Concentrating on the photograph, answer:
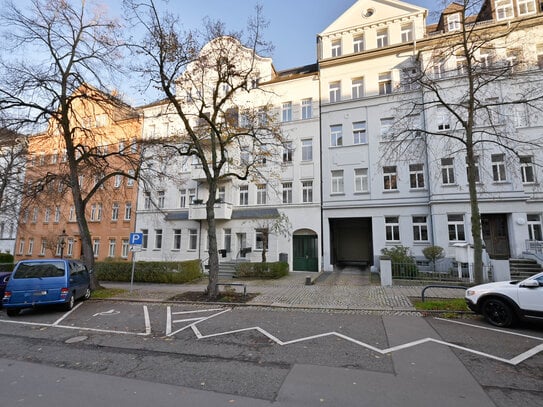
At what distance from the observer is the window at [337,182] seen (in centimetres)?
2161

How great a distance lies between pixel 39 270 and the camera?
10.1 m

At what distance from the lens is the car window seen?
9923 millimetres

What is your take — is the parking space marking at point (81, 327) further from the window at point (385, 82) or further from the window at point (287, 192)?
the window at point (385, 82)

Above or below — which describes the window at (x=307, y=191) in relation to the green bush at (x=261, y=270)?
above

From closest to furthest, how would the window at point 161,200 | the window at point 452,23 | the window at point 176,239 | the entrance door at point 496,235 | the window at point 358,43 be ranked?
the entrance door at point 496,235
the window at point 452,23
the window at point 358,43
the window at point 176,239
the window at point 161,200

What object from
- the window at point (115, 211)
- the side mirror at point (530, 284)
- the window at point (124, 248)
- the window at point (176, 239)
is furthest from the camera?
the window at point (115, 211)

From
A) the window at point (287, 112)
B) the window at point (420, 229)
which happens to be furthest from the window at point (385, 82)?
the window at point (420, 229)

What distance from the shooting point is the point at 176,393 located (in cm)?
408

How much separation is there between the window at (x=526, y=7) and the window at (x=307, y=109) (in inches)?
584

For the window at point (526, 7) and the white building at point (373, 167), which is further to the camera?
the window at point (526, 7)

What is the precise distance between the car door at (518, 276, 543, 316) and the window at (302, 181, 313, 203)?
612 inches

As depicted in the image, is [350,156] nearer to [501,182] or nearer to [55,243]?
[501,182]

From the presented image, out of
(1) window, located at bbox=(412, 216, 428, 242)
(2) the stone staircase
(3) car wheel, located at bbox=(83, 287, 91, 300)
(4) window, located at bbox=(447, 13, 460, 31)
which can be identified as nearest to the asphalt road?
(3) car wheel, located at bbox=(83, 287, 91, 300)

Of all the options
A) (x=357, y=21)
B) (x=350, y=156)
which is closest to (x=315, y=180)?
(x=350, y=156)
